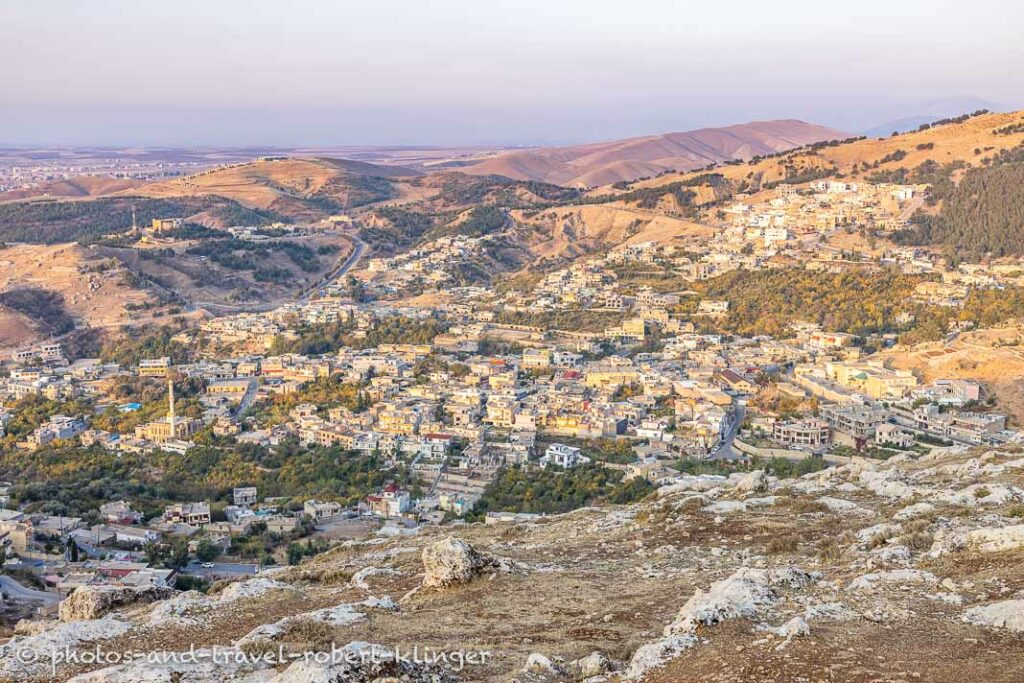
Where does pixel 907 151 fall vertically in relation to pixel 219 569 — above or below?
above

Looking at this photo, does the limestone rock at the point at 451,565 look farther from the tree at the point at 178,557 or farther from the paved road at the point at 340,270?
the paved road at the point at 340,270

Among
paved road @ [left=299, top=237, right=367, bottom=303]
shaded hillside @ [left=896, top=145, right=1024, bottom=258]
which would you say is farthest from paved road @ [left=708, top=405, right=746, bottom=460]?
paved road @ [left=299, top=237, right=367, bottom=303]

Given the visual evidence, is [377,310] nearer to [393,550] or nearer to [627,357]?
[627,357]


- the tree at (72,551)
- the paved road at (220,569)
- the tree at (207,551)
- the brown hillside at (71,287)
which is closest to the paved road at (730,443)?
the paved road at (220,569)

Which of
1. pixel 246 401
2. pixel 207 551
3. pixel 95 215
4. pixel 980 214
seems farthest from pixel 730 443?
pixel 95 215

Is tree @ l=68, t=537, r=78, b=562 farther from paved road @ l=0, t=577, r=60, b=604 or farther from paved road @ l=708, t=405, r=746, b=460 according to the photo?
paved road @ l=708, t=405, r=746, b=460

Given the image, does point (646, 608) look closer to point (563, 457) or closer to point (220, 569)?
point (220, 569)
